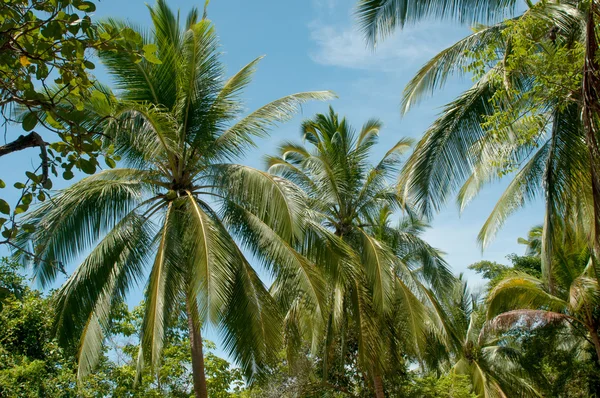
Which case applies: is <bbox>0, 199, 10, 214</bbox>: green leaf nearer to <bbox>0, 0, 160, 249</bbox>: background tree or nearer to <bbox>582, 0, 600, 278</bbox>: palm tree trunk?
<bbox>0, 0, 160, 249</bbox>: background tree

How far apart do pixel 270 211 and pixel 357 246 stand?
483 centimetres

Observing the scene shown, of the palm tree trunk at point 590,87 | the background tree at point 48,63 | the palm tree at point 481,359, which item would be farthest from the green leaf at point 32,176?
the palm tree at point 481,359

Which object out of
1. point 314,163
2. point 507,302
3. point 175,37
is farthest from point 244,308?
point 507,302

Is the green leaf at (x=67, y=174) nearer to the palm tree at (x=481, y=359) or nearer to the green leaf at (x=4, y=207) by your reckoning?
the green leaf at (x=4, y=207)

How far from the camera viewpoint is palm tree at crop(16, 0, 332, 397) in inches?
384

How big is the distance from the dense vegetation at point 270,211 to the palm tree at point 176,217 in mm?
34

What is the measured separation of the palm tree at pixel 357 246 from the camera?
12.6 metres

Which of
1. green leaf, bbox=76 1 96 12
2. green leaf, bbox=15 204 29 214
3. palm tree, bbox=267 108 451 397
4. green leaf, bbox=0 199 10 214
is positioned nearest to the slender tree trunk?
palm tree, bbox=267 108 451 397

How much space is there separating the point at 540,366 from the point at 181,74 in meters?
13.5

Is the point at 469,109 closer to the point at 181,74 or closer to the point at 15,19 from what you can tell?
the point at 181,74

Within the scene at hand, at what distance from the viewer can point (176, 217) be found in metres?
10.8

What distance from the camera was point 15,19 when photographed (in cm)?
325

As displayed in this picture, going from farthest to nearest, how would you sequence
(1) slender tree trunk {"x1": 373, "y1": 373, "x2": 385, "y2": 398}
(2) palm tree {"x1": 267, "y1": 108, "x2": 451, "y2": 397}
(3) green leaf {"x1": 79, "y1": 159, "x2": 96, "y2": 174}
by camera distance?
(1) slender tree trunk {"x1": 373, "y1": 373, "x2": 385, "y2": 398}
(2) palm tree {"x1": 267, "y1": 108, "x2": 451, "y2": 397}
(3) green leaf {"x1": 79, "y1": 159, "x2": 96, "y2": 174}

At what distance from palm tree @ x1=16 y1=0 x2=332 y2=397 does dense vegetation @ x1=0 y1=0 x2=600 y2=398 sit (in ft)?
0.11
